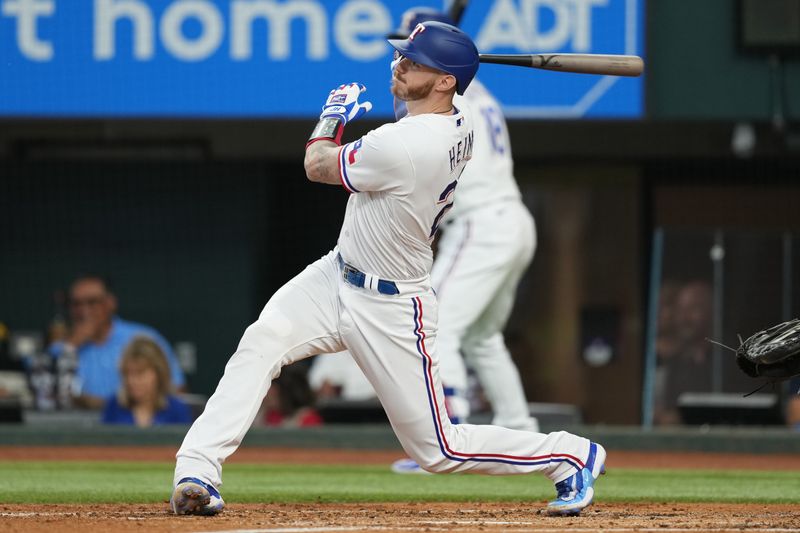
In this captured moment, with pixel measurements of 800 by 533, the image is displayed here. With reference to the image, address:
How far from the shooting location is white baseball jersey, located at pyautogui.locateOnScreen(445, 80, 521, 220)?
7.55 m

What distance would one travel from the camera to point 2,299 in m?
12.5

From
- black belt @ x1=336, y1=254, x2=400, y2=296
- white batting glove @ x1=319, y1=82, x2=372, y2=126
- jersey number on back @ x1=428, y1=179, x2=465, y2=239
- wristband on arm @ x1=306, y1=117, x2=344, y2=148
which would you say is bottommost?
black belt @ x1=336, y1=254, x2=400, y2=296

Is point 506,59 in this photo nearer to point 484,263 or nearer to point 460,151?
point 460,151

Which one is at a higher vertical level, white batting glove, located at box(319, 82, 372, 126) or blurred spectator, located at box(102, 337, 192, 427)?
white batting glove, located at box(319, 82, 372, 126)

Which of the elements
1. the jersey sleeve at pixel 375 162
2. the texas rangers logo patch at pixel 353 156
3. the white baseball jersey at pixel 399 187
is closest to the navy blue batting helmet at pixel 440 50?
the white baseball jersey at pixel 399 187

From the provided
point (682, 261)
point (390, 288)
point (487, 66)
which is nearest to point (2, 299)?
point (487, 66)

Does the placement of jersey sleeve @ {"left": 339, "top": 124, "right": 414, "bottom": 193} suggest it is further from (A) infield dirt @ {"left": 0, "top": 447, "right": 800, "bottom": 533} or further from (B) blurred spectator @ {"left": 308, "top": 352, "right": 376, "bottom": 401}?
(B) blurred spectator @ {"left": 308, "top": 352, "right": 376, "bottom": 401}

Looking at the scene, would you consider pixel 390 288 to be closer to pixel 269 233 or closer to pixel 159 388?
pixel 159 388

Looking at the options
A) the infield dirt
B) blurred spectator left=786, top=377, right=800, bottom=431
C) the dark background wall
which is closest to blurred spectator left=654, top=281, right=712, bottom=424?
blurred spectator left=786, top=377, right=800, bottom=431

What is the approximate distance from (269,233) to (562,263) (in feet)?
8.28

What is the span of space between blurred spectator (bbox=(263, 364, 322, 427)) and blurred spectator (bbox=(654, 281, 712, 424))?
240cm

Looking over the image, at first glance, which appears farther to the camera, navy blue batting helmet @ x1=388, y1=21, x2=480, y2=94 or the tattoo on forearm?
navy blue batting helmet @ x1=388, y1=21, x2=480, y2=94

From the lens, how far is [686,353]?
33.5 feet

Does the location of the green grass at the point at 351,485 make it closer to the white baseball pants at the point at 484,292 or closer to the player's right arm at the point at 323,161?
the white baseball pants at the point at 484,292
